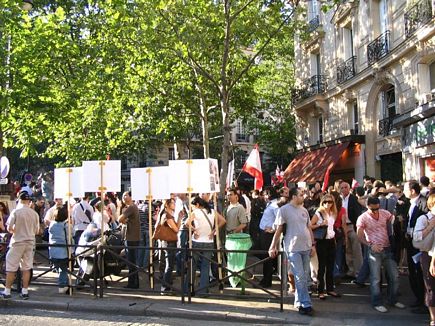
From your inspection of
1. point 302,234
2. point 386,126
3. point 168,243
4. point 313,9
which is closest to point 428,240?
point 302,234

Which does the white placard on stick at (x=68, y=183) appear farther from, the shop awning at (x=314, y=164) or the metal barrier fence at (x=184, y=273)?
the shop awning at (x=314, y=164)

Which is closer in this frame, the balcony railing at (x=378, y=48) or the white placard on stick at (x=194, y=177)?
the white placard on stick at (x=194, y=177)

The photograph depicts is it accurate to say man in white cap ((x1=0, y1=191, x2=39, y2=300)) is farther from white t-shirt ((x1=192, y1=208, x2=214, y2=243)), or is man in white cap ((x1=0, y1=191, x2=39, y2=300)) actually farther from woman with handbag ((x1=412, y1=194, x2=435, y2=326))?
woman with handbag ((x1=412, y1=194, x2=435, y2=326))

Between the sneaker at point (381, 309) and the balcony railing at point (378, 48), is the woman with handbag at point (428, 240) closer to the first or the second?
the sneaker at point (381, 309)

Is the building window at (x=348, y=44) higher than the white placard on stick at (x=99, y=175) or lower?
higher

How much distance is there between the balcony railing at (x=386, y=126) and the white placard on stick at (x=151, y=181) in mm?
11257

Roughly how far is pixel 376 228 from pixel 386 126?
1148 centimetres

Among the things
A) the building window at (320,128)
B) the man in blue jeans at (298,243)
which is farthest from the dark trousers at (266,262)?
the building window at (320,128)

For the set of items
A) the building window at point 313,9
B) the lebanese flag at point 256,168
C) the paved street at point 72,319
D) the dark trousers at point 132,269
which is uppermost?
the building window at point 313,9

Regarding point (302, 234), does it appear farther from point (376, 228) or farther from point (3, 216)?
point (3, 216)

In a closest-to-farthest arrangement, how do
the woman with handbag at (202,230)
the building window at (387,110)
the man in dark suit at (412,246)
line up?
the man in dark suit at (412,246) < the woman with handbag at (202,230) < the building window at (387,110)

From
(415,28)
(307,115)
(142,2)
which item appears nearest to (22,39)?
(142,2)

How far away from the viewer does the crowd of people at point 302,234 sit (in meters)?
7.39

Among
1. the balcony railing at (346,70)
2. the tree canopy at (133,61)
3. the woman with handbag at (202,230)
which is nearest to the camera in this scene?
the woman with handbag at (202,230)
